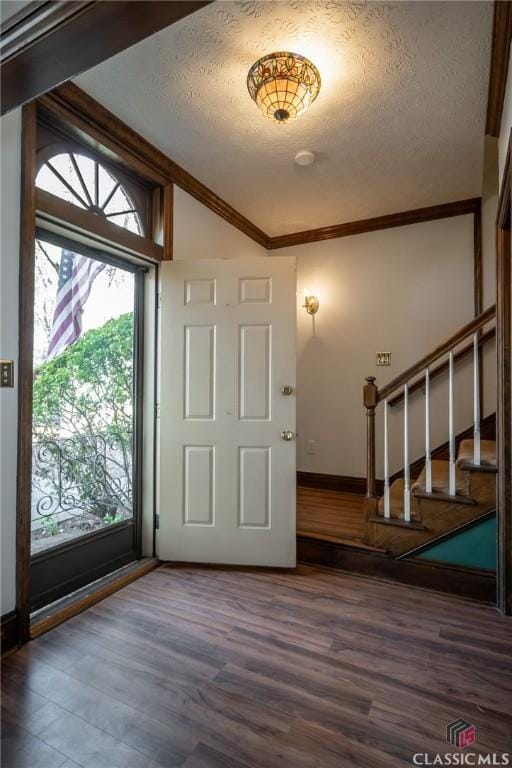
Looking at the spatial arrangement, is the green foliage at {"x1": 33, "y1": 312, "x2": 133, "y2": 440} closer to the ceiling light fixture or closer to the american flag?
the american flag

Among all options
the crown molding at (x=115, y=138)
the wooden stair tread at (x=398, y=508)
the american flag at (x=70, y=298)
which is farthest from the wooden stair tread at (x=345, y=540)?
the crown molding at (x=115, y=138)

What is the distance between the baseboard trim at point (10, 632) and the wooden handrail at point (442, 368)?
2983 mm

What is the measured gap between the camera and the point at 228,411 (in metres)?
2.51

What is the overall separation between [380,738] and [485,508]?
1.36m

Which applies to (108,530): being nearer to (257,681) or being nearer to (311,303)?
(257,681)

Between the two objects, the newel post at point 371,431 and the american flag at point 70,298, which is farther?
the newel post at point 371,431

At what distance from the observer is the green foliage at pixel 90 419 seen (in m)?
2.14

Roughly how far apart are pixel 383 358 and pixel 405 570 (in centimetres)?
183

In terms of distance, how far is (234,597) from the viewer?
213 cm

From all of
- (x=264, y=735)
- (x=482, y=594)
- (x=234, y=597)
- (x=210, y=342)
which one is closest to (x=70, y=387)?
(x=210, y=342)

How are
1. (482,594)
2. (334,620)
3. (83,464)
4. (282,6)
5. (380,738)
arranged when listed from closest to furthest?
(380,738)
(282,6)
(334,620)
(482,594)
(83,464)

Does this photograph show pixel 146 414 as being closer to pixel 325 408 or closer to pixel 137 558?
pixel 137 558

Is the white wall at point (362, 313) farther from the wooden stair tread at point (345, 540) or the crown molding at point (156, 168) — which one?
the wooden stair tread at point (345, 540)

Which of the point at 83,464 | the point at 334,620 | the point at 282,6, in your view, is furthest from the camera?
the point at 83,464
